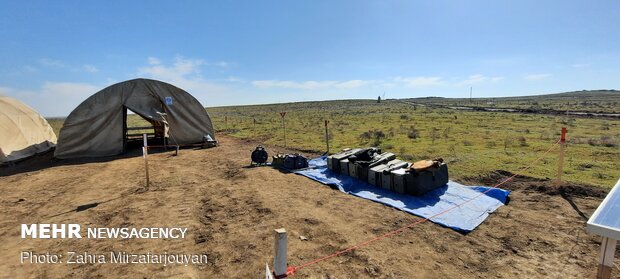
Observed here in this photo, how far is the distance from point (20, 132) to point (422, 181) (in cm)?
1783

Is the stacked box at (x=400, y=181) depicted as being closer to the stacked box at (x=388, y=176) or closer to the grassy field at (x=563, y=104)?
the stacked box at (x=388, y=176)

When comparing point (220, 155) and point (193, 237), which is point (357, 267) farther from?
point (220, 155)

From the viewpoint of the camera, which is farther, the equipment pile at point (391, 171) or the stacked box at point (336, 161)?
the stacked box at point (336, 161)

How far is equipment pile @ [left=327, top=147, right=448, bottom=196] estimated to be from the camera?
315 inches

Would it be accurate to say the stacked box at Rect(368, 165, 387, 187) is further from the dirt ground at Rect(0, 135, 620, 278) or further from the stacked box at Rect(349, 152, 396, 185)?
the dirt ground at Rect(0, 135, 620, 278)

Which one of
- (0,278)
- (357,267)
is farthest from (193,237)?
(357,267)

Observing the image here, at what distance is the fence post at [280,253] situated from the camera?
273cm

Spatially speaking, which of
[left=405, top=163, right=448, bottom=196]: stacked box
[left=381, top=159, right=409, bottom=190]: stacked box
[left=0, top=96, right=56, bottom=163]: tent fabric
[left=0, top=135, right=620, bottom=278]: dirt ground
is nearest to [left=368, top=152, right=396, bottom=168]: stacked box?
[left=381, top=159, right=409, bottom=190]: stacked box

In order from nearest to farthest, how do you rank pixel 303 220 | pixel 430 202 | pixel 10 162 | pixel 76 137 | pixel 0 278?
1. pixel 0 278
2. pixel 303 220
3. pixel 430 202
4. pixel 10 162
5. pixel 76 137

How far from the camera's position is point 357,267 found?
4801mm

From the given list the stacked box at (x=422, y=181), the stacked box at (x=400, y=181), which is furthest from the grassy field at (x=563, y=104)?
the stacked box at (x=400, y=181)

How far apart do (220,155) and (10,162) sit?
330 inches

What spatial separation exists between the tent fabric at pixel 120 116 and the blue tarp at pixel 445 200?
34.6ft

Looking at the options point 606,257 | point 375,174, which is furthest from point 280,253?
point 375,174
